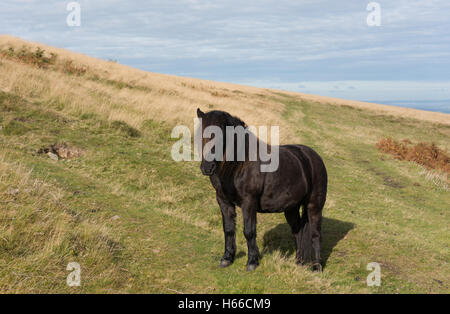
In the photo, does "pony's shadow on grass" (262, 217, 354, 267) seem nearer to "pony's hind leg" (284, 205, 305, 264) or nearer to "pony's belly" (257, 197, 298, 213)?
"pony's hind leg" (284, 205, 305, 264)

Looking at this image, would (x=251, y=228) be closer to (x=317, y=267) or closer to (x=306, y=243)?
(x=306, y=243)

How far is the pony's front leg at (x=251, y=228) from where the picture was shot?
20.4 feet

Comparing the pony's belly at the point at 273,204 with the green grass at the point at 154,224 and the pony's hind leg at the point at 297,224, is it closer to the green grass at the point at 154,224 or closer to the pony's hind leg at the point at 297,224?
the pony's hind leg at the point at 297,224

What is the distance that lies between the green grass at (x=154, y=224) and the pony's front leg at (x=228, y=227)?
189mm

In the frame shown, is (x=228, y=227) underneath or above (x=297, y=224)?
above

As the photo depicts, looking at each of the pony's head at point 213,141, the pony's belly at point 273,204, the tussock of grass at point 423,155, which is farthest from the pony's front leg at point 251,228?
the tussock of grass at point 423,155

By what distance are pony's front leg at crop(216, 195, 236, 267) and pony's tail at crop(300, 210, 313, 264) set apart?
4.98 ft

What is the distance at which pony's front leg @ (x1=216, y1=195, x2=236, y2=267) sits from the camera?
6.57 meters

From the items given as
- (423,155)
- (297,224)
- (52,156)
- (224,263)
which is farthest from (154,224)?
(423,155)

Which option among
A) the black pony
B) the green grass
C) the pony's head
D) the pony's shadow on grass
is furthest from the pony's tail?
the pony's head

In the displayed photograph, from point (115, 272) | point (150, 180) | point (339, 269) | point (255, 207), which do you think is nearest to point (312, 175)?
point (255, 207)

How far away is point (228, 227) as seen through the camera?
6695 millimetres

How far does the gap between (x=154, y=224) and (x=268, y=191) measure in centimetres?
368

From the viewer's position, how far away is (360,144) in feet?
91.5
